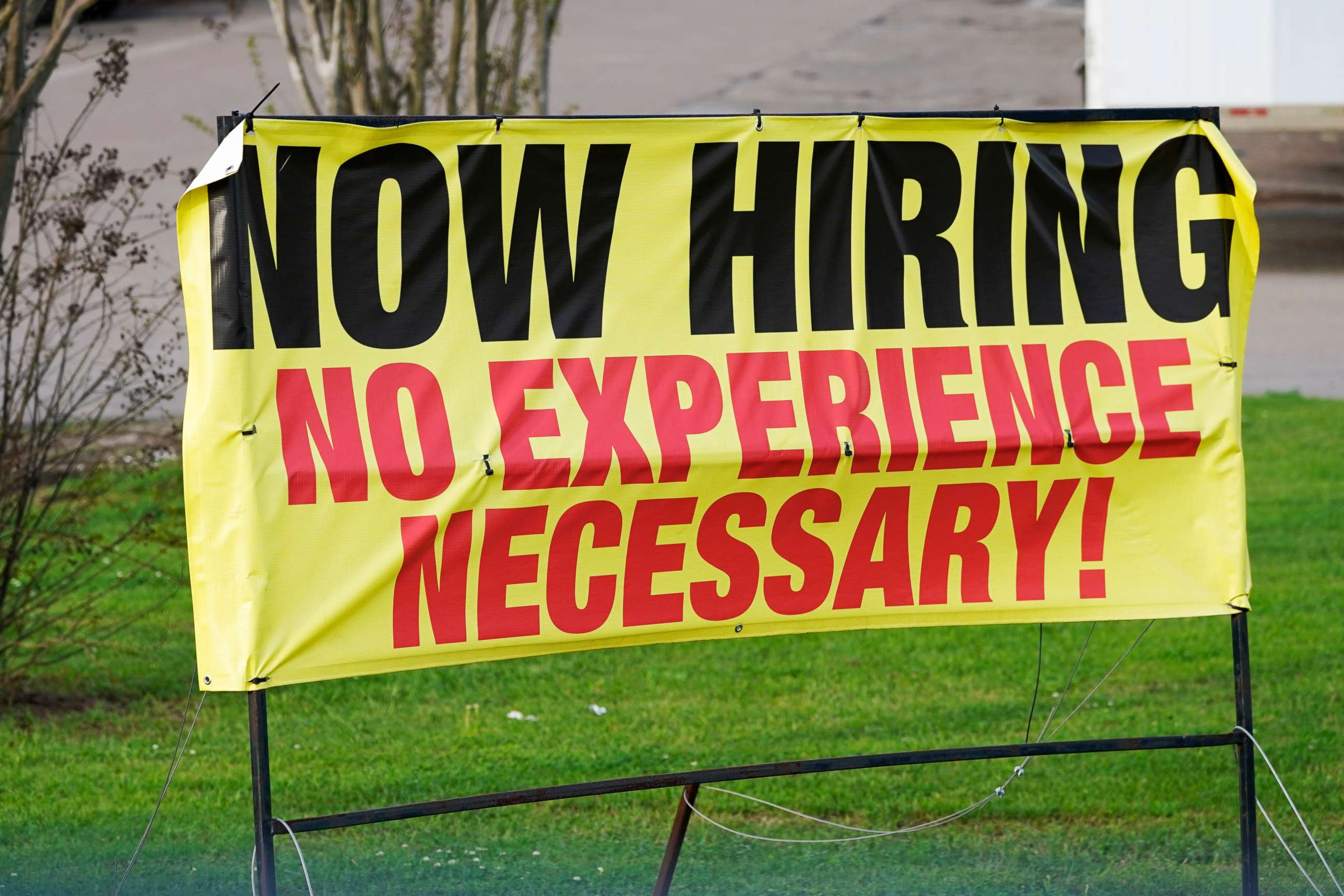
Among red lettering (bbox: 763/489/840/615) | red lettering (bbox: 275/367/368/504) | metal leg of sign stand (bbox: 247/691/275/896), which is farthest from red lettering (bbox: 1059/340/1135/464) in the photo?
metal leg of sign stand (bbox: 247/691/275/896)

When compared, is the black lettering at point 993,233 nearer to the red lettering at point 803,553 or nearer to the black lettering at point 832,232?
the black lettering at point 832,232

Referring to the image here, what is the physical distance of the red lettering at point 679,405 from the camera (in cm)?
444

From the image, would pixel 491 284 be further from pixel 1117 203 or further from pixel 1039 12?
pixel 1039 12

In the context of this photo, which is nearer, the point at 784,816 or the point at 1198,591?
the point at 1198,591

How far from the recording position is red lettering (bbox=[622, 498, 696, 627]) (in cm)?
446

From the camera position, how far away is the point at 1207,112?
4855mm

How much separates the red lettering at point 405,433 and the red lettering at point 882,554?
3.91 ft

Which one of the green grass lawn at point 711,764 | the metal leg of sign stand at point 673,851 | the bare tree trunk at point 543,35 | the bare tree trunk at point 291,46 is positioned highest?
the bare tree trunk at point 543,35

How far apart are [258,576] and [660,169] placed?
5.16ft

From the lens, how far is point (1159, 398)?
4.77 metres

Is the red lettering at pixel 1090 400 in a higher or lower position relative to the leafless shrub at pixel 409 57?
lower

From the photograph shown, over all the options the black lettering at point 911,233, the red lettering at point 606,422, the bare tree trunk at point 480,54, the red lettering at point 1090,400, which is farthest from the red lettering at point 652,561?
the bare tree trunk at point 480,54

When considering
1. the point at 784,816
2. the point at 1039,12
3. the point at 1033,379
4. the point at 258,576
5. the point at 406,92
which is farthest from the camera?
the point at 1039,12

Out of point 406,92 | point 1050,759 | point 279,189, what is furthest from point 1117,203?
point 406,92
